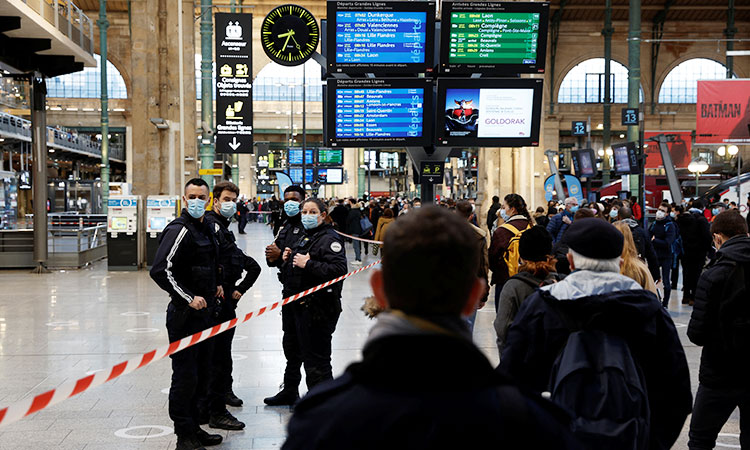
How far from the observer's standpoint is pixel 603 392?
3104 millimetres

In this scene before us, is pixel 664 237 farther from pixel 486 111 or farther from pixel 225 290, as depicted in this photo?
pixel 225 290

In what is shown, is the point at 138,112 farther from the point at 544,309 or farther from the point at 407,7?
the point at 544,309

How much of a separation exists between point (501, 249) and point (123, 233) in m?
13.9

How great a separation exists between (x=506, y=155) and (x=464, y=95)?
21.6 metres

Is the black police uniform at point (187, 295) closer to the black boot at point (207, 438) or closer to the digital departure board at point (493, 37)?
the black boot at point (207, 438)

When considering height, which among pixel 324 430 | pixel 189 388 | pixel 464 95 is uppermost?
pixel 464 95

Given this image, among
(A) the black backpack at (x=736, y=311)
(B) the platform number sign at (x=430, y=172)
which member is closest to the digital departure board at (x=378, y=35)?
(B) the platform number sign at (x=430, y=172)

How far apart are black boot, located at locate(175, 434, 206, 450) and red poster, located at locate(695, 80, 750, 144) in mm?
27699

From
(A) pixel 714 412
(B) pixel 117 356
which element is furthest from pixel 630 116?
(A) pixel 714 412

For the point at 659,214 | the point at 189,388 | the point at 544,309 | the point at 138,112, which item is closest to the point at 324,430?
the point at 544,309

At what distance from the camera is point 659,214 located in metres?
15.2

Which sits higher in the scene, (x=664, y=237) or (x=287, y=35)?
(x=287, y=35)

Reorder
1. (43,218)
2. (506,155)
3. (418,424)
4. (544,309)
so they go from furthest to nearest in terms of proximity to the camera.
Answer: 1. (506,155)
2. (43,218)
3. (544,309)
4. (418,424)

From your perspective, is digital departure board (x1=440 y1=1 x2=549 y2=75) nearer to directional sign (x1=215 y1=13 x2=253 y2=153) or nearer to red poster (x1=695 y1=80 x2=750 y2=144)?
directional sign (x1=215 y1=13 x2=253 y2=153)
